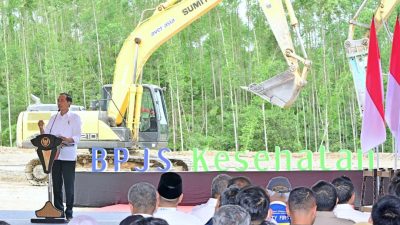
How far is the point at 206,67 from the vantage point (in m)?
37.3

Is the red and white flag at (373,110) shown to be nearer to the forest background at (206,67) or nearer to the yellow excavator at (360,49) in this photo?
the yellow excavator at (360,49)

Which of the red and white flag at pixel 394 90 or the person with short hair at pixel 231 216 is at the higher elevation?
the red and white flag at pixel 394 90

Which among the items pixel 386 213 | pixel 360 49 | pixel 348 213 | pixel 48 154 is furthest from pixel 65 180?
pixel 360 49

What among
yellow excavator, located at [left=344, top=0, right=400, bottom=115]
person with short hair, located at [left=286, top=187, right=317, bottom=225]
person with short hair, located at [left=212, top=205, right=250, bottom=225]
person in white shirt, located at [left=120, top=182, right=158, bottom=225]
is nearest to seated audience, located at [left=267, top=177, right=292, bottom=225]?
person in white shirt, located at [left=120, top=182, right=158, bottom=225]

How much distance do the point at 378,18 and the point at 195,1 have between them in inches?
136

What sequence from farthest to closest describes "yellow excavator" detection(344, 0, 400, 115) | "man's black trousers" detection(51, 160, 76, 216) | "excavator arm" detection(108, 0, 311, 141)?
"excavator arm" detection(108, 0, 311, 141) < "yellow excavator" detection(344, 0, 400, 115) < "man's black trousers" detection(51, 160, 76, 216)

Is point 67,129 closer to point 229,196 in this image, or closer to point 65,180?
point 65,180

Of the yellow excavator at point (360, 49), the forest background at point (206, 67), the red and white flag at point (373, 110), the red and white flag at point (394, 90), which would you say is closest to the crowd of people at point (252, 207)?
the red and white flag at point (373, 110)

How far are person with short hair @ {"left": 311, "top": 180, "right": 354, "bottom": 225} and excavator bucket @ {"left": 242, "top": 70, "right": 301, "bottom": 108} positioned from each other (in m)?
10.6

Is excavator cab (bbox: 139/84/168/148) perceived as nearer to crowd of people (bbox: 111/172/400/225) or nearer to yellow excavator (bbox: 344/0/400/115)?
yellow excavator (bbox: 344/0/400/115)

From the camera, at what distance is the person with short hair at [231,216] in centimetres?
346

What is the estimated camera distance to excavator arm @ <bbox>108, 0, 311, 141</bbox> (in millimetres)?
15727

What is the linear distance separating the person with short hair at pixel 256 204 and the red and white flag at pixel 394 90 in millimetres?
4877

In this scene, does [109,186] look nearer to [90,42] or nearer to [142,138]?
[142,138]
